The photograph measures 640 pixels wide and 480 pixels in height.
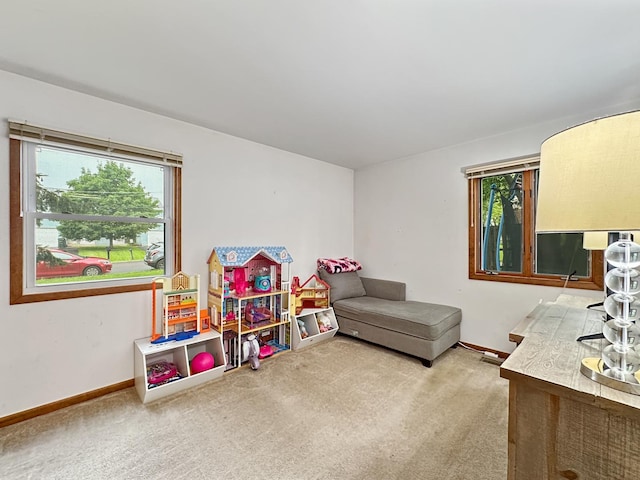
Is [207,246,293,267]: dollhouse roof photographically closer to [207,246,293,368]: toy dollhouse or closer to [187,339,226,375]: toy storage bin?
[207,246,293,368]: toy dollhouse

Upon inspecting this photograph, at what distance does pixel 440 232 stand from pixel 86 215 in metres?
3.43

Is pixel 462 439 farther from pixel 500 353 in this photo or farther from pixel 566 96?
pixel 566 96

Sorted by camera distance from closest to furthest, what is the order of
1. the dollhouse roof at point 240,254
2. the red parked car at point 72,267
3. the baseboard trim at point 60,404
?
the baseboard trim at point 60,404, the red parked car at point 72,267, the dollhouse roof at point 240,254

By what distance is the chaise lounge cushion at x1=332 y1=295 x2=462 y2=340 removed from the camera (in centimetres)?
262

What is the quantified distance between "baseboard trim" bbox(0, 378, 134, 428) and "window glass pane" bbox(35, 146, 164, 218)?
53.7 inches

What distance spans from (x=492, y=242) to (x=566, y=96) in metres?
1.42

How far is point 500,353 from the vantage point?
2.79 meters

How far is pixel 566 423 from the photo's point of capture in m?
0.77

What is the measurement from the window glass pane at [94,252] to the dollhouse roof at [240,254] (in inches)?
A: 20.6

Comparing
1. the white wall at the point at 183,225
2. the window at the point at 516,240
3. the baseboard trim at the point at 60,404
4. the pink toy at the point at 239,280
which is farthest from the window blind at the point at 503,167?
the baseboard trim at the point at 60,404

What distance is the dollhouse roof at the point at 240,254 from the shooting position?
8.35ft

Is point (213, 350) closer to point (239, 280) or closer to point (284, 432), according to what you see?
point (239, 280)

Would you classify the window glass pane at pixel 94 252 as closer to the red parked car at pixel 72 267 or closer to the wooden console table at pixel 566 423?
the red parked car at pixel 72 267

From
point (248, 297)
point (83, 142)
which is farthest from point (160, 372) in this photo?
point (83, 142)
